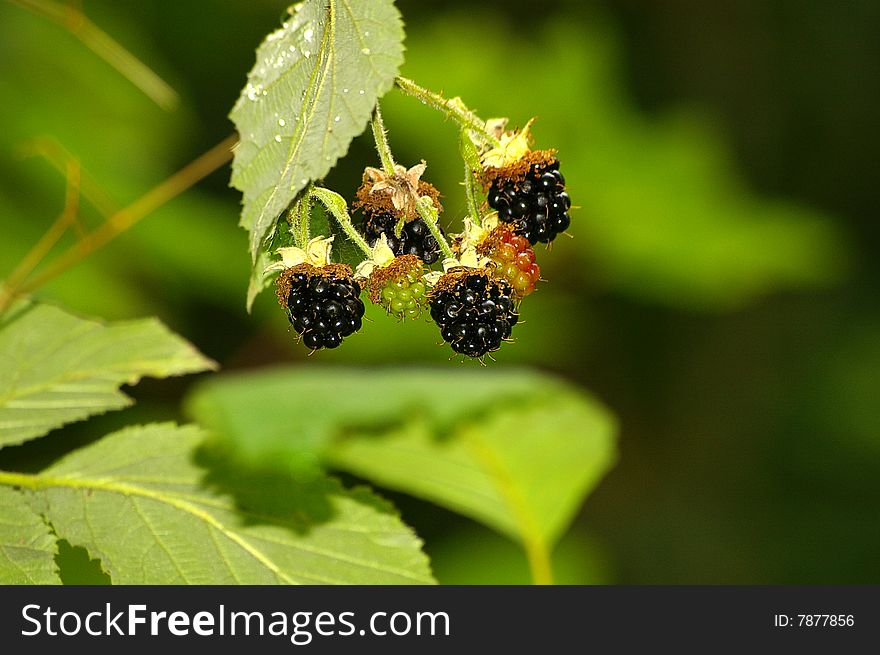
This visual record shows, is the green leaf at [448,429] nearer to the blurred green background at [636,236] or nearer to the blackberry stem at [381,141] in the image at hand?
the blackberry stem at [381,141]

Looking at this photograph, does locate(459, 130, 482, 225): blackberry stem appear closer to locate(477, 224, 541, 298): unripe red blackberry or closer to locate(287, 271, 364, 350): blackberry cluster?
locate(477, 224, 541, 298): unripe red blackberry

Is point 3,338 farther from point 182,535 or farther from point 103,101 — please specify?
point 103,101

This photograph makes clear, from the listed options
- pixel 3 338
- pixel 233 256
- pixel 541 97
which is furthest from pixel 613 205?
pixel 3 338

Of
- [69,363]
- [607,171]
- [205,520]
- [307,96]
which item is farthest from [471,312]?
[607,171]

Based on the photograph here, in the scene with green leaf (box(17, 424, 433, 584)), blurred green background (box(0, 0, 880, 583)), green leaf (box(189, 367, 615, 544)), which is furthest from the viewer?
blurred green background (box(0, 0, 880, 583))

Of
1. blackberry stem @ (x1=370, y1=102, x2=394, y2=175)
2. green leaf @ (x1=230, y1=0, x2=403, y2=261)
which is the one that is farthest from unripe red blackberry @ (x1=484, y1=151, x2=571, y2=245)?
green leaf @ (x1=230, y1=0, x2=403, y2=261)

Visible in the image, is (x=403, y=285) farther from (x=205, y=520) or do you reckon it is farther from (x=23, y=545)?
(x=23, y=545)
